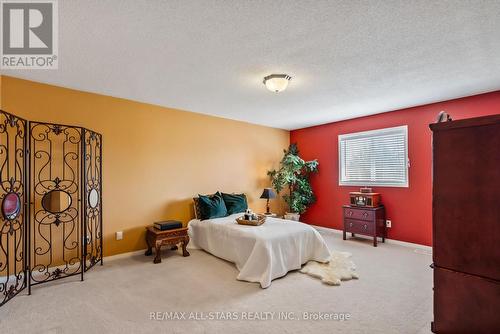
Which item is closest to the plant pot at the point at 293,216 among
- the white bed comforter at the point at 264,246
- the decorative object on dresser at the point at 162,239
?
the white bed comforter at the point at 264,246

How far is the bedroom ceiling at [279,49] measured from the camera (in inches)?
74.5

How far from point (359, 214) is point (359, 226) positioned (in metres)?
0.23

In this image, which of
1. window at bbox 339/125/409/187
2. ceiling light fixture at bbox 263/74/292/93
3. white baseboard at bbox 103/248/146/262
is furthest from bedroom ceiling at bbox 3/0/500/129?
white baseboard at bbox 103/248/146/262

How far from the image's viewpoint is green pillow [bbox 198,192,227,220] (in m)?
4.39

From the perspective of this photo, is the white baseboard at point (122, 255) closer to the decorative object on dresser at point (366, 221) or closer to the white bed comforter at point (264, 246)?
the white bed comforter at point (264, 246)

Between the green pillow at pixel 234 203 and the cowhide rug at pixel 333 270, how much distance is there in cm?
175

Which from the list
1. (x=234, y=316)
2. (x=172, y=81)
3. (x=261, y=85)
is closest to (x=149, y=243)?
(x=234, y=316)

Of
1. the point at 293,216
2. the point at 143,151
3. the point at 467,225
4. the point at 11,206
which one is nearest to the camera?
the point at 467,225

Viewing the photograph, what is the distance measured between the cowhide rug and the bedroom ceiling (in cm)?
252

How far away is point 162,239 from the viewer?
149 inches

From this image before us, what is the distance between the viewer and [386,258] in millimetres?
3885

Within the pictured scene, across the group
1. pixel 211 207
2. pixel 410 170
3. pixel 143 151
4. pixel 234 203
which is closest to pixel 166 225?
pixel 211 207

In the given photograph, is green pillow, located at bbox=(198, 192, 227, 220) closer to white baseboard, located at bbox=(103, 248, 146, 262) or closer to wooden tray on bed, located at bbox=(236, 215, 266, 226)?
wooden tray on bed, located at bbox=(236, 215, 266, 226)

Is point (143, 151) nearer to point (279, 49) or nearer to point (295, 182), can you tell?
point (279, 49)
